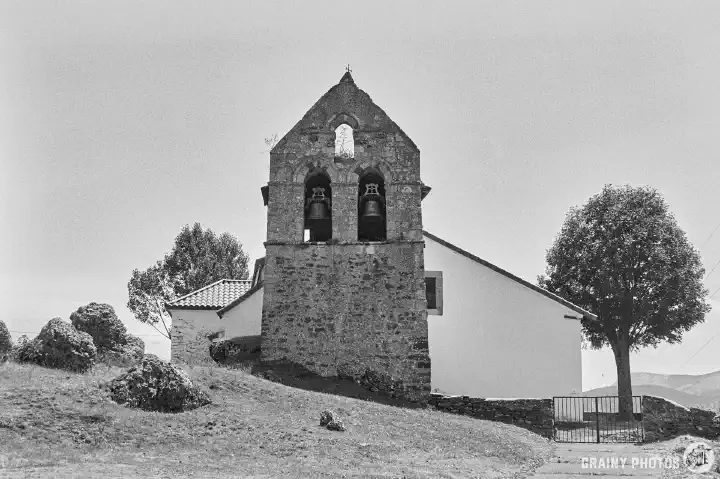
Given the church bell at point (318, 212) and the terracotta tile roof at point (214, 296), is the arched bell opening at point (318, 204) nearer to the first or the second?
the church bell at point (318, 212)

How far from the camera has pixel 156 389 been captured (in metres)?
14.5

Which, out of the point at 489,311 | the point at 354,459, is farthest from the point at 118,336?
the point at 489,311

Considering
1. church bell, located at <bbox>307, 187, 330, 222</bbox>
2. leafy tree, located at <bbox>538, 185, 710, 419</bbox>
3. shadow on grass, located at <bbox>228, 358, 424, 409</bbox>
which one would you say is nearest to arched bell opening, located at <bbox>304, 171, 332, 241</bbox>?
church bell, located at <bbox>307, 187, 330, 222</bbox>

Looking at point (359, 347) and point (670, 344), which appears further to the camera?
point (670, 344)

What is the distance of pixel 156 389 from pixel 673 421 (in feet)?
46.7

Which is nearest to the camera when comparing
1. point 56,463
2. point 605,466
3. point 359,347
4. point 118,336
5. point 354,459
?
point 56,463

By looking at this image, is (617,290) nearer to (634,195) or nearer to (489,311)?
(634,195)

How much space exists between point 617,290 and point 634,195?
4963 millimetres

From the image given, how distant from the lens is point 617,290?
114ft

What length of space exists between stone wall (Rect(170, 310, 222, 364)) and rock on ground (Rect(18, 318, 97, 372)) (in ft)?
38.1

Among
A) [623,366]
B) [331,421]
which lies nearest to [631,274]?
[623,366]

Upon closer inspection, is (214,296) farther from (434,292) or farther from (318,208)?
(318,208)

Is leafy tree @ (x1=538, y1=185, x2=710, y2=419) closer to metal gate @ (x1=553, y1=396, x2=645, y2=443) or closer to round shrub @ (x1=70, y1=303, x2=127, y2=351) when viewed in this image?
metal gate @ (x1=553, y1=396, x2=645, y2=443)

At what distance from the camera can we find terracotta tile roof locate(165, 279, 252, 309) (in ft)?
95.2
